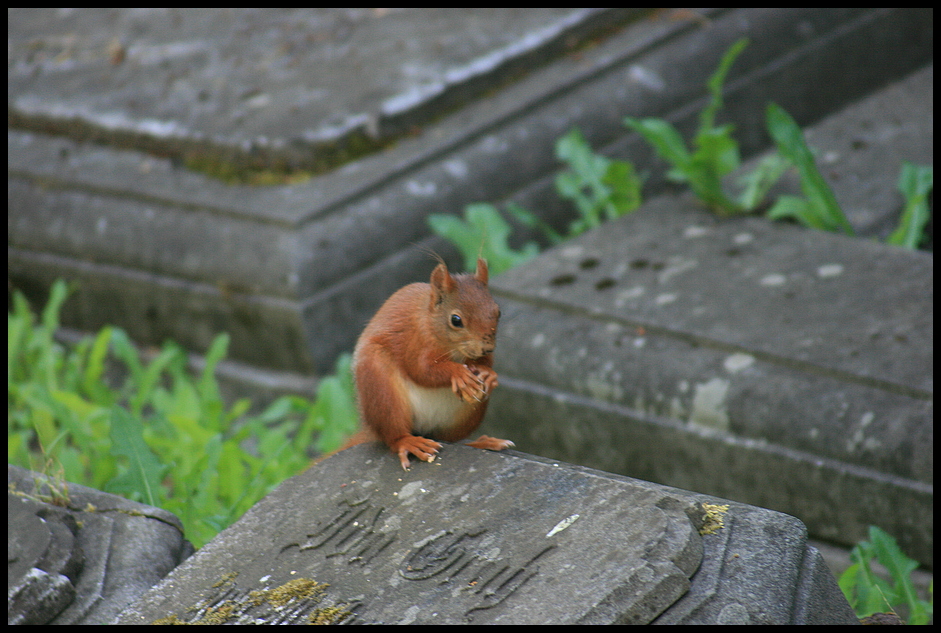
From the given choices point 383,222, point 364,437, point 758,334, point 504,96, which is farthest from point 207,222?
point 758,334

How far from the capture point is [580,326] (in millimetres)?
3500

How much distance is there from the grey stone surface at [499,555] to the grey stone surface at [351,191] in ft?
6.66

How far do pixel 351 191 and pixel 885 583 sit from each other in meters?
2.66

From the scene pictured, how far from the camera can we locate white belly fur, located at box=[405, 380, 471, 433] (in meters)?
2.32

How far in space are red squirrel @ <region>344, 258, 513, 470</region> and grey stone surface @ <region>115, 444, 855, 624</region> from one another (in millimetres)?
128

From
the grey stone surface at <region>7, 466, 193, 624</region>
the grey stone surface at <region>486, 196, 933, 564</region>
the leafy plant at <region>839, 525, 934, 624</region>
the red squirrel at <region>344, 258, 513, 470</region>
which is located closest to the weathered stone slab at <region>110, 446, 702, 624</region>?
the red squirrel at <region>344, 258, 513, 470</region>

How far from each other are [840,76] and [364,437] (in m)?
4.01

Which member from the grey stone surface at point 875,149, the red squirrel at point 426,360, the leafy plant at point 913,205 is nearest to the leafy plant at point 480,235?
the grey stone surface at point 875,149

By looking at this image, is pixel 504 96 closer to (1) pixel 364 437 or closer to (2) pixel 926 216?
(2) pixel 926 216

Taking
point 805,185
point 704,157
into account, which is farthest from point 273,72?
point 805,185

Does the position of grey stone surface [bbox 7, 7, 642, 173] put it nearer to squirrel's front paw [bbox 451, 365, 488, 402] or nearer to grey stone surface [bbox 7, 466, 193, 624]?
grey stone surface [bbox 7, 466, 193, 624]

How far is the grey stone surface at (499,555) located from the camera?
5.74 ft

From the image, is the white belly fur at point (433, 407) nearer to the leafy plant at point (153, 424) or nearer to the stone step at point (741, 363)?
the leafy plant at point (153, 424)

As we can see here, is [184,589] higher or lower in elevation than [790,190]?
lower
